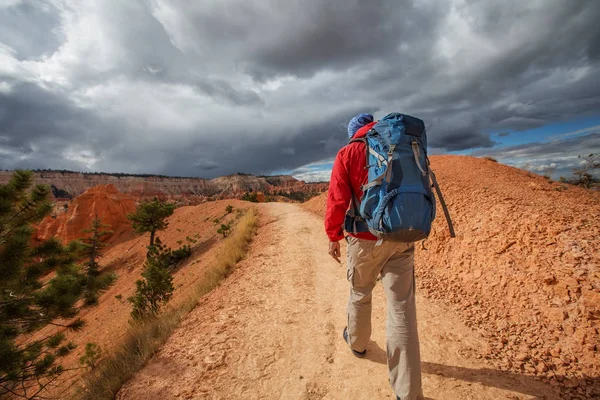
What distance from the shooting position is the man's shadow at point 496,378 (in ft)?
7.75

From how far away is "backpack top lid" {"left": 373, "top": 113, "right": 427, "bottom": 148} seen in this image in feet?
→ 6.69

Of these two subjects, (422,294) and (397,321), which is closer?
(397,321)

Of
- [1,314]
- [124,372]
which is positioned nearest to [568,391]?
[124,372]

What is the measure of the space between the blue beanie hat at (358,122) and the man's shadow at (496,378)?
2544 millimetres

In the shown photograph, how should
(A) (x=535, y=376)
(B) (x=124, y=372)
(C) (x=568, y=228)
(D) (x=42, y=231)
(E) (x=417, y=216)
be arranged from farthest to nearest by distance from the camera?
(D) (x=42, y=231), (C) (x=568, y=228), (B) (x=124, y=372), (A) (x=535, y=376), (E) (x=417, y=216)

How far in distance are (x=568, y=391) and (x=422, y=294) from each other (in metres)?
2.17

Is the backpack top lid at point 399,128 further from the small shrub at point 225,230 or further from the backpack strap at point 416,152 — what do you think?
the small shrub at point 225,230

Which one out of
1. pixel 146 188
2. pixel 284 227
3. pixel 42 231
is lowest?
pixel 42 231

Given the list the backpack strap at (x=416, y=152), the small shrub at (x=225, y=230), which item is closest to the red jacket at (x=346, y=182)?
the backpack strap at (x=416, y=152)

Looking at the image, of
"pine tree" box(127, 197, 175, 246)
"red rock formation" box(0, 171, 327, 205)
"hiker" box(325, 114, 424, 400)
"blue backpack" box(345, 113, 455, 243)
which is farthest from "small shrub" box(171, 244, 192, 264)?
"red rock formation" box(0, 171, 327, 205)

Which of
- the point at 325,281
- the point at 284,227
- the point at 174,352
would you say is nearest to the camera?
the point at 174,352

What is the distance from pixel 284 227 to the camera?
10.9 m

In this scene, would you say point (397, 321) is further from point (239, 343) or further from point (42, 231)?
point (42, 231)

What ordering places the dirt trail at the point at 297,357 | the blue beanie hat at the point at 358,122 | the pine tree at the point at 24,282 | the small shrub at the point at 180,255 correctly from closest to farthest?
the dirt trail at the point at 297,357 → the blue beanie hat at the point at 358,122 → the pine tree at the point at 24,282 → the small shrub at the point at 180,255
